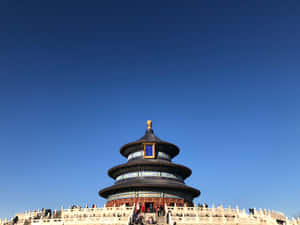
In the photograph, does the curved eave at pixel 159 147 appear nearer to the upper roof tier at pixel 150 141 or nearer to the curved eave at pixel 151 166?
the upper roof tier at pixel 150 141

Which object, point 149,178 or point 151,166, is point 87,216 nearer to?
point 149,178

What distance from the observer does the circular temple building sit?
3484cm

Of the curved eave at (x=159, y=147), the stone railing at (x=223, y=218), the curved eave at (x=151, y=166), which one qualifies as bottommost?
the stone railing at (x=223, y=218)

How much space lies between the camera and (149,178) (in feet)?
122

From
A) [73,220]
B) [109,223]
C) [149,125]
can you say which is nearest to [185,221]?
[109,223]

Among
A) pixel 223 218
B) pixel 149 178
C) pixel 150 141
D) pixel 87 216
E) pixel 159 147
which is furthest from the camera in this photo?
pixel 159 147

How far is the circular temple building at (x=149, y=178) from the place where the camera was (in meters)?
34.8

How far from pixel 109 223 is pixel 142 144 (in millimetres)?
22288

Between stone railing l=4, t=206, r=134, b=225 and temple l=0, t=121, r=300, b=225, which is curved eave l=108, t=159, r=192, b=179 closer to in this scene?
temple l=0, t=121, r=300, b=225

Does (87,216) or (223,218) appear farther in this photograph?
(87,216)

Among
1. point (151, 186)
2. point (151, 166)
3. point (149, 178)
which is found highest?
point (151, 166)

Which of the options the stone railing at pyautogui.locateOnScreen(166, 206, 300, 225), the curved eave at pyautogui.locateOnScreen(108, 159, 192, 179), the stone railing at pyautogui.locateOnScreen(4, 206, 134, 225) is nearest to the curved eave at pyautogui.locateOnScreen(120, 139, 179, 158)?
the curved eave at pyautogui.locateOnScreen(108, 159, 192, 179)

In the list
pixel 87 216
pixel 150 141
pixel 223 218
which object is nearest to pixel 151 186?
pixel 150 141

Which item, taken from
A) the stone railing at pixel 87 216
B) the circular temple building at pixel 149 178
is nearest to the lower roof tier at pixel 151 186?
the circular temple building at pixel 149 178
